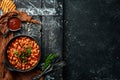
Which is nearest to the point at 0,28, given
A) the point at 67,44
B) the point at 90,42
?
the point at 67,44

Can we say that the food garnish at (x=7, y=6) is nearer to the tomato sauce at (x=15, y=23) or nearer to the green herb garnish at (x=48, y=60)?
the tomato sauce at (x=15, y=23)

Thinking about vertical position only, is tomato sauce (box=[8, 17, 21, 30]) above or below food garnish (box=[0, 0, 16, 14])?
below

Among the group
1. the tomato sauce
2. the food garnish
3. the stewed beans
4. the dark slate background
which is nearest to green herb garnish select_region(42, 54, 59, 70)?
the stewed beans

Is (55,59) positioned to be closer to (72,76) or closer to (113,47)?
(72,76)

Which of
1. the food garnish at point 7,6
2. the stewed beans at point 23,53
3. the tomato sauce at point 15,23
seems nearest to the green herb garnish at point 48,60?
the stewed beans at point 23,53

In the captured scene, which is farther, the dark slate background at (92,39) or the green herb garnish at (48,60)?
the dark slate background at (92,39)

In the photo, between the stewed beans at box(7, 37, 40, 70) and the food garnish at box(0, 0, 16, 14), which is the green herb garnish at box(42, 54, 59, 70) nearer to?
the stewed beans at box(7, 37, 40, 70)
